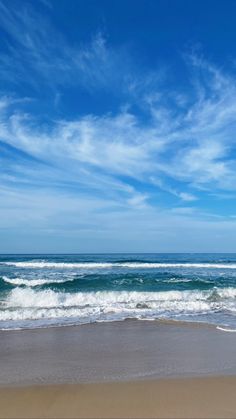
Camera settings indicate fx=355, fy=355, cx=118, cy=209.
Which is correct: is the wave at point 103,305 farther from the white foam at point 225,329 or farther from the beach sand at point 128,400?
A: the beach sand at point 128,400

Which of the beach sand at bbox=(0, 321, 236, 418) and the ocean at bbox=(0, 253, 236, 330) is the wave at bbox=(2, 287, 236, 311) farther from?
the beach sand at bbox=(0, 321, 236, 418)

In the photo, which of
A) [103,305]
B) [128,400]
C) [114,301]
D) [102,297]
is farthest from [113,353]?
[102,297]

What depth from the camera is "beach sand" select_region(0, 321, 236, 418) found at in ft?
12.7

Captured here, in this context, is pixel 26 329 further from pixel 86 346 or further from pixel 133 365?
pixel 133 365

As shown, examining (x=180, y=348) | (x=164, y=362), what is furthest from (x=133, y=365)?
(x=180, y=348)

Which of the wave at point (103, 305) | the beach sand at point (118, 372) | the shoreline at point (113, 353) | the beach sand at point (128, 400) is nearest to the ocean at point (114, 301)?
the wave at point (103, 305)

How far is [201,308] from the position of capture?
1200cm

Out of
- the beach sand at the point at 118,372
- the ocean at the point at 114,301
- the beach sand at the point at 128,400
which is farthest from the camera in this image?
the ocean at the point at 114,301

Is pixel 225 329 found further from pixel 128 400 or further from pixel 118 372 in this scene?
pixel 128 400

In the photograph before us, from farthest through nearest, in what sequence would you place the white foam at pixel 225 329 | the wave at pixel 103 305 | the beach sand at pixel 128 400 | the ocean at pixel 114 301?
the wave at pixel 103 305 → the ocean at pixel 114 301 → the white foam at pixel 225 329 → the beach sand at pixel 128 400

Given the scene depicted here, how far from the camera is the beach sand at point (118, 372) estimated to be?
3879mm

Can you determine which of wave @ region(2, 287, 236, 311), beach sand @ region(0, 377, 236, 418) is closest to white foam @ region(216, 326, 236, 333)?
beach sand @ region(0, 377, 236, 418)

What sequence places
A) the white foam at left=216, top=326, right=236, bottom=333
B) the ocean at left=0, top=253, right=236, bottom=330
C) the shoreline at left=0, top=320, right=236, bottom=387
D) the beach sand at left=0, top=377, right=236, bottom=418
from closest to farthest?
the beach sand at left=0, top=377, right=236, bottom=418 → the shoreline at left=0, top=320, right=236, bottom=387 → the white foam at left=216, top=326, right=236, bottom=333 → the ocean at left=0, top=253, right=236, bottom=330

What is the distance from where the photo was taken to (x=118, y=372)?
17.2ft
